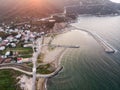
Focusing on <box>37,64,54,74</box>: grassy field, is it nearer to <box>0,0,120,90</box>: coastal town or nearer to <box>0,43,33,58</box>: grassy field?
<box>0,0,120,90</box>: coastal town

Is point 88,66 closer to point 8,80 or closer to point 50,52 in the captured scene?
point 50,52

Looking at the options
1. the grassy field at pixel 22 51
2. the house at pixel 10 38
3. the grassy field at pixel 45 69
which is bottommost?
the grassy field at pixel 45 69

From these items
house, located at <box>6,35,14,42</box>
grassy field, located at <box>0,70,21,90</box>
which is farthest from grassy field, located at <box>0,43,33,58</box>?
grassy field, located at <box>0,70,21,90</box>

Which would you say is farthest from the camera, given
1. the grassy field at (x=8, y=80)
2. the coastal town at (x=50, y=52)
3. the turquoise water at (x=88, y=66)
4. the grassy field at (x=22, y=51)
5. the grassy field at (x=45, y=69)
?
the grassy field at (x=22, y=51)

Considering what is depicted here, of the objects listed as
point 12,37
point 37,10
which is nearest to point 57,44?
Result: point 12,37

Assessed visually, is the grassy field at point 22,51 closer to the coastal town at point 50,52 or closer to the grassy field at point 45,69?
the coastal town at point 50,52

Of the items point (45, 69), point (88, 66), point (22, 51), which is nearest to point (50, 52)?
point (22, 51)

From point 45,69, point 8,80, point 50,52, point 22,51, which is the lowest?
point 50,52

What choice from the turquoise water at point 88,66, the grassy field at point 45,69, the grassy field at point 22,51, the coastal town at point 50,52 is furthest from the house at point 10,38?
the grassy field at point 45,69
